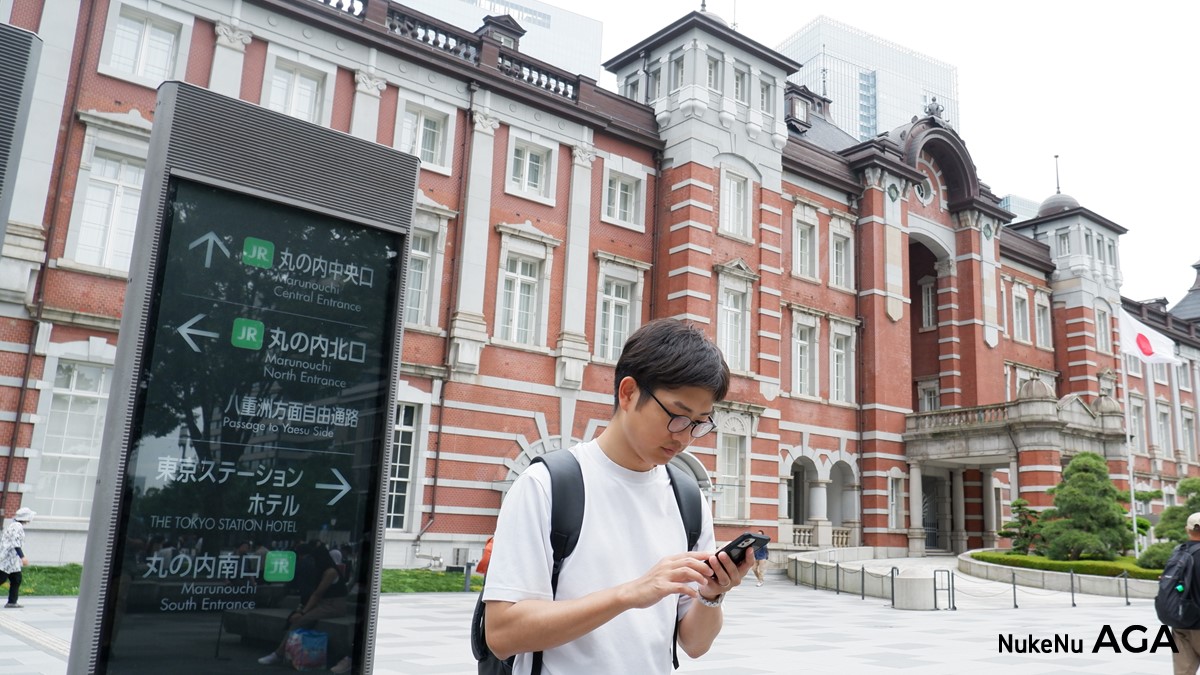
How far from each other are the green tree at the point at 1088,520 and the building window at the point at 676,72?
14.1 meters

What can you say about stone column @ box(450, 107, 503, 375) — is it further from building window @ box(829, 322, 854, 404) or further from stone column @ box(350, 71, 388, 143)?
building window @ box(829, 322, 854, 404)

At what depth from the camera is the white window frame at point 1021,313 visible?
32.3m

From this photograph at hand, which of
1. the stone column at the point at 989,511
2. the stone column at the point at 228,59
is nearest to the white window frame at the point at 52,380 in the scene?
the stone column at the point at 228,59

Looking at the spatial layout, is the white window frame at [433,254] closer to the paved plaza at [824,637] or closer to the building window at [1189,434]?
the paved plaza at [824,637]

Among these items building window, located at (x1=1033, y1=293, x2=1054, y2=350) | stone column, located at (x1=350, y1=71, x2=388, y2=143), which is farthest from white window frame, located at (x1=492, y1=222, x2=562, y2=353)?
building window, located at (x1=1033, y1=293, x2=1054, y2=350)

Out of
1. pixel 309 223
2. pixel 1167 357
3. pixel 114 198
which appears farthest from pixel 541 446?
pixel 1167 357

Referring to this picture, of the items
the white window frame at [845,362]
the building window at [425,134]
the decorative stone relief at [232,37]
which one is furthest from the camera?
the white window frame at [845,362]

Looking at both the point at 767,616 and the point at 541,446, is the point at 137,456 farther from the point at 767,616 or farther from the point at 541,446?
the point at 541,446

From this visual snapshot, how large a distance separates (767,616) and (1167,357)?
20098mm

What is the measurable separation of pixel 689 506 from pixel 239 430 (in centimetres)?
263

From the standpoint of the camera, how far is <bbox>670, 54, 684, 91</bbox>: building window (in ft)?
76.5

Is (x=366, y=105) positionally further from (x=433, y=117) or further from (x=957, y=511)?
(x=957, y=511)

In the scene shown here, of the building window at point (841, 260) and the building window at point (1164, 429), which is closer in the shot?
the building window at point (841, 260)

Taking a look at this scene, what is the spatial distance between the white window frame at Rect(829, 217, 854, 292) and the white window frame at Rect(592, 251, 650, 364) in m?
7.13
